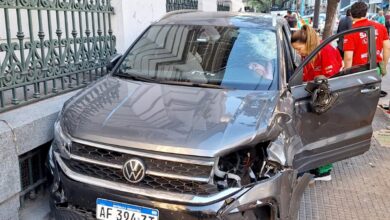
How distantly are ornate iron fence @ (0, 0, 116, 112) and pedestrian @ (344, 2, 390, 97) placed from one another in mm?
3017

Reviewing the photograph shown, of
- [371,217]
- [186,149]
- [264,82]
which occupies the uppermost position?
[264,82]

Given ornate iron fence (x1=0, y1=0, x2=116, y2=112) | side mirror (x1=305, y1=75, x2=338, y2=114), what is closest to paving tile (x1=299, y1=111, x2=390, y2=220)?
side mirror (x1=305, y1=75, x2=338, y2=114)

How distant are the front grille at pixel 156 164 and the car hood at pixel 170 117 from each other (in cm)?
8

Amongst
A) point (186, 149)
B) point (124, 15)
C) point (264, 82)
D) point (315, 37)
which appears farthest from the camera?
point (124, 15)

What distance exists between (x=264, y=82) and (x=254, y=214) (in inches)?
48.5

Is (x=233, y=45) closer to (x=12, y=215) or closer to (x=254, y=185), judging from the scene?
(x=254, y=185)

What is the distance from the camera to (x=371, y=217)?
13.0 ft

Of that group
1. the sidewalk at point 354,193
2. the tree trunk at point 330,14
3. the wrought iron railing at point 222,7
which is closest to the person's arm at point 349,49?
the sidewalk at point 354,193

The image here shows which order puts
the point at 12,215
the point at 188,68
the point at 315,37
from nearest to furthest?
1. the point at 12,215
2. the point at 188,68
3. the point at 315,37

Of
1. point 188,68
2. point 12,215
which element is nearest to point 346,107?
point 188,68

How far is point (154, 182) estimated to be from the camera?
264cm

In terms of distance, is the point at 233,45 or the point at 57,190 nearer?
the point at 57,190

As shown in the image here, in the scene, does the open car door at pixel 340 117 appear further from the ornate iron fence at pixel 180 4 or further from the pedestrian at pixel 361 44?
the ornate iron fence at pixel 180 4

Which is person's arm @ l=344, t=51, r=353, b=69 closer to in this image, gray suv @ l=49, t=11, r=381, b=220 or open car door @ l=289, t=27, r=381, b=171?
open car door @ l=289, t=27, r=381, b=171
